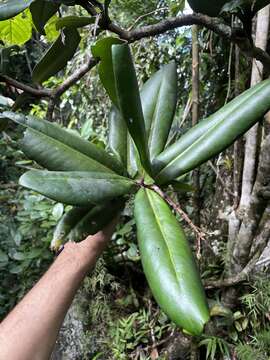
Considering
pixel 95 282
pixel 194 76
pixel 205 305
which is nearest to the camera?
pixel 205 305

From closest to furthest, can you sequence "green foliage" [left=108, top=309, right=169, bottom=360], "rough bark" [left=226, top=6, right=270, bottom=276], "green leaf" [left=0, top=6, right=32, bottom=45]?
"green leaf" [left=0, top=6, right=32, bottom=45]
"rough bark" [left=226, top=6, right=270, bottom=276]
"green foliage" [left=108, top=309, right=169, bottom=360]

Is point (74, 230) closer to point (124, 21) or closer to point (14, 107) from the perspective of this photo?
point (14, 107)

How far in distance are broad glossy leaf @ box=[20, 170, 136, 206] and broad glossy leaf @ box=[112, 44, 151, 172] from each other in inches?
1.9

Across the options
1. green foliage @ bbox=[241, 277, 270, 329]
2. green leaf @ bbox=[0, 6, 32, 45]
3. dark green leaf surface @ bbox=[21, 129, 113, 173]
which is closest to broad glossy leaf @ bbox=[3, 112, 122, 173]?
dark green leaf surface @ bbox=[21, 129, 113, 173]

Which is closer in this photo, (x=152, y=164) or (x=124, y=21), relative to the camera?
(x=152, y=164)

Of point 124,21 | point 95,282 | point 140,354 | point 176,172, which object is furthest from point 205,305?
point 124,21

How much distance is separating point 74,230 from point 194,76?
80 centimetres

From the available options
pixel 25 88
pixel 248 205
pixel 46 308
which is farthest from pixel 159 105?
pixel 248 205

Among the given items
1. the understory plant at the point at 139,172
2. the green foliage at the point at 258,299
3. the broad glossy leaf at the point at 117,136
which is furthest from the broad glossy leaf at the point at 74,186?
the green foliage at the point at 258,299

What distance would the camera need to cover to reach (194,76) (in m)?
1.16

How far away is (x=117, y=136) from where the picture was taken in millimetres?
559

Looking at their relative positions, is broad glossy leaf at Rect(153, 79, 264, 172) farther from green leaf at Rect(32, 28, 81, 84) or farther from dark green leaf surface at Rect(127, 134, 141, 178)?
green leaf at Rect(32, 28, 81, 84)

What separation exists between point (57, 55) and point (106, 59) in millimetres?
122

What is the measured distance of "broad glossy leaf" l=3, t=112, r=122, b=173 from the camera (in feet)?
1.43
